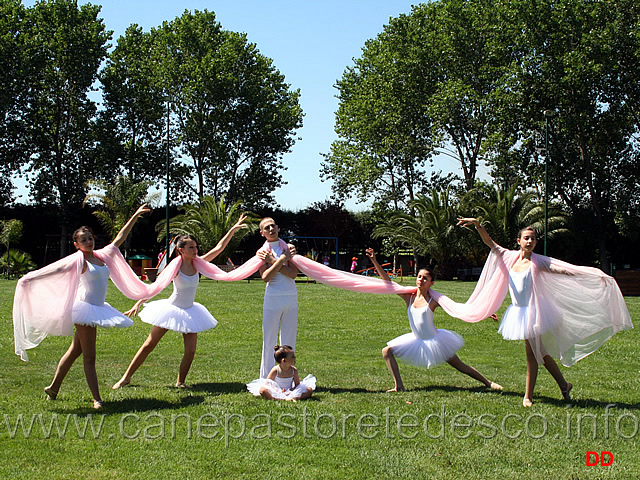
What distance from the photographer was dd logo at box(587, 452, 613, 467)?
5.22 m

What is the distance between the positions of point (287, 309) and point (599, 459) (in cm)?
385

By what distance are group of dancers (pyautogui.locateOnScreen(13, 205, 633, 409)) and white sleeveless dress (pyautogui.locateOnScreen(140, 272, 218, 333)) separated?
1cm

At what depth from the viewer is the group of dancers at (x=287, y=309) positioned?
7.34m

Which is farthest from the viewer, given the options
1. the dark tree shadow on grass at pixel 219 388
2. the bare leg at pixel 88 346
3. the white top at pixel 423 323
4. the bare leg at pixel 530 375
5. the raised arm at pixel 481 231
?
the white top at pixel 423 323

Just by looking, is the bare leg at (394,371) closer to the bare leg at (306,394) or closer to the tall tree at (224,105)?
the bare leg at (306,394)

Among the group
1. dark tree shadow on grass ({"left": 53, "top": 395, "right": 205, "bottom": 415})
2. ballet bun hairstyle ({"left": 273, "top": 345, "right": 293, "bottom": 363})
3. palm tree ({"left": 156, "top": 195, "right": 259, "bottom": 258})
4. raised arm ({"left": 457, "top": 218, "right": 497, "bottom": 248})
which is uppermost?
palm tree ({"left": 156, "top": 195, "right": 259, "bottom": 258})

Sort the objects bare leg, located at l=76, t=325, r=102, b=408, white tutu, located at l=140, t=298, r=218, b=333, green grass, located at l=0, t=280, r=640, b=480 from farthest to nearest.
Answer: white tutu, located at l=140, t=298, r=218, b=333 < bare leg, located at l=76, t=325, r=102, b=408 < green grass, located at l=0, t=280, r=640, b=480

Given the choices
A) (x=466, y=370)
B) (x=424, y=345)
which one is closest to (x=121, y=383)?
Answer: (x=424, y=345)

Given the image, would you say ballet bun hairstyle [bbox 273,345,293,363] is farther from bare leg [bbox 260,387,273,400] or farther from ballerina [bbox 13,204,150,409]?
ballerina [bbox 13,204,150,409]

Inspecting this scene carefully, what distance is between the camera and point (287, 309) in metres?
7.96

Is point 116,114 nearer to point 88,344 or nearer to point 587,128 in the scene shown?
point 587,128

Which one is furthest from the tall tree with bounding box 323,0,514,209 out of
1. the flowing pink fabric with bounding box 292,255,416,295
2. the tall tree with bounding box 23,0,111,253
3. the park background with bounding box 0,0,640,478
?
the flowing pink fabric with bounding box 292,255,416,295

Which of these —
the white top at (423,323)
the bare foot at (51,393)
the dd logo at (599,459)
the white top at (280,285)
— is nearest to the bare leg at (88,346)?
the bare foot at (51,393)

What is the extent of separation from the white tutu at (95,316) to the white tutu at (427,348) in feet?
10.7
